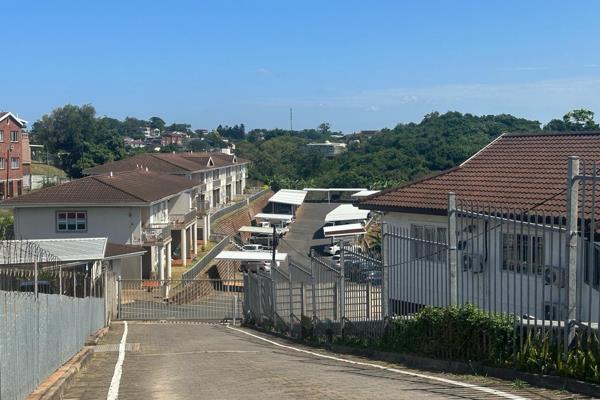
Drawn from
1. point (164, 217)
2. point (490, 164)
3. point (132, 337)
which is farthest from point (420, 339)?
point (164, 217)

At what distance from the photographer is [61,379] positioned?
10.4 metres

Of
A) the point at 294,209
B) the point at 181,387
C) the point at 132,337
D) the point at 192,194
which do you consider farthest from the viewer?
the point at 294,209

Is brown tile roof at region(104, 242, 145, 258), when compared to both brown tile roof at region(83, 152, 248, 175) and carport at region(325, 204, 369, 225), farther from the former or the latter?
carport at region(325, 204, 369, 225)

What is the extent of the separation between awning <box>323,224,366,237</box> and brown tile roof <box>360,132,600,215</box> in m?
42.1

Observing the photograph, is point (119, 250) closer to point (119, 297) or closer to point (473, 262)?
point (119, 297)

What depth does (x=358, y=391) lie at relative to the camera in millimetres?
9320

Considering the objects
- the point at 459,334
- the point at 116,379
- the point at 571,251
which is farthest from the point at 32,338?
the point at 571,251

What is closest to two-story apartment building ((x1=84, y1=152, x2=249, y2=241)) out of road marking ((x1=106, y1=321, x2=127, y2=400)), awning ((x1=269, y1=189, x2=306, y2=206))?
awning ((x1=269, y1=189, x2=306, y2=206))

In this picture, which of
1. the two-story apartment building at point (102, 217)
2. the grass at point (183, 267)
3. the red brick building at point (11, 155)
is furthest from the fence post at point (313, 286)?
the red brick building at point (11, 155)

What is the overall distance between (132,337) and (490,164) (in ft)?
35.8

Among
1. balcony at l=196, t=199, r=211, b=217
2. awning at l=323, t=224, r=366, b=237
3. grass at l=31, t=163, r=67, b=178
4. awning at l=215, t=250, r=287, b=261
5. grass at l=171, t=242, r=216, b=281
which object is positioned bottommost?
grass at l=171, t=242, r=216, b=281

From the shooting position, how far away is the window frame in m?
44.1

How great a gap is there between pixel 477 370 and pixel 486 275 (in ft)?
5.84

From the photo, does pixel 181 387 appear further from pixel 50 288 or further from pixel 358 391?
pixel 50 288
